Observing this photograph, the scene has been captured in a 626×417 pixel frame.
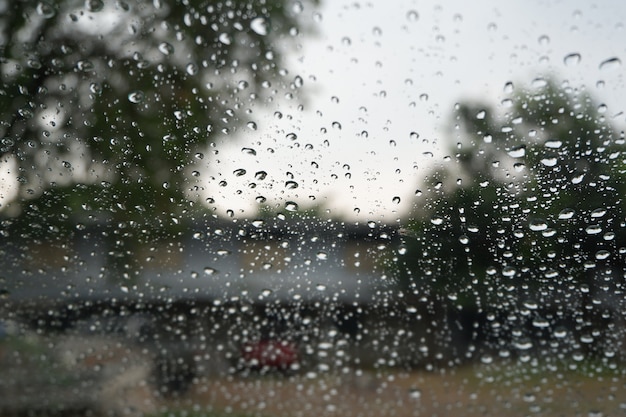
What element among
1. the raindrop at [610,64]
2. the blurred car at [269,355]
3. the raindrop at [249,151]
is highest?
the raindrop at [610,64]

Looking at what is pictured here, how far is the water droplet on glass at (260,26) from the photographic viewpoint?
111cm

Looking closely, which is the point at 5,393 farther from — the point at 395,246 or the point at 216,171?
the point at 395,246

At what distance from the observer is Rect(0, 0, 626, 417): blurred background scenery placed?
1.12 metres

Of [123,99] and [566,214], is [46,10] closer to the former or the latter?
[123,99]

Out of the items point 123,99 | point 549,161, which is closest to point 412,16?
point 549,161

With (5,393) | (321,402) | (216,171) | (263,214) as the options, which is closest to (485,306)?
(321,402)

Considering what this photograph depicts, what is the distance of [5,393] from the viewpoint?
1136mm

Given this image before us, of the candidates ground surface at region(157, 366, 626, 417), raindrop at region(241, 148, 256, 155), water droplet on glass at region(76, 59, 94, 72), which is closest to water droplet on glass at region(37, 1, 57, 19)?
water droplet on glass at region(76, 59, 94, 72)

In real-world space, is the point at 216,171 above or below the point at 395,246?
above

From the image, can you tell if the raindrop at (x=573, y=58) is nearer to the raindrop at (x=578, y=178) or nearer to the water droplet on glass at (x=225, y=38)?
the raindrop at (x=578, y=178)

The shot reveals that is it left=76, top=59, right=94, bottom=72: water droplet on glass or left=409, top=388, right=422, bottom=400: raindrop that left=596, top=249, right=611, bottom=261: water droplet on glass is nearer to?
left=409, top=388, right=422, bottom=400: raindrop

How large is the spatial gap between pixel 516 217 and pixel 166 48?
0.83m

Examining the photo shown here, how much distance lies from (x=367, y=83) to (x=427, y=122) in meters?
0.15

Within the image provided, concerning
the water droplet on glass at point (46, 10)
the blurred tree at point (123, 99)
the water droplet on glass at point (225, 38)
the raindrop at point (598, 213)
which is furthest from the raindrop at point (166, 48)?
the raindrop at point (598, 213)
